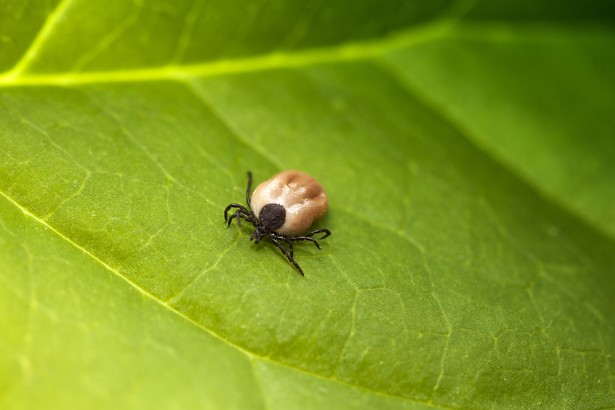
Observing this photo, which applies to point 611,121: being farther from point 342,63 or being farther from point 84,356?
point 84,356

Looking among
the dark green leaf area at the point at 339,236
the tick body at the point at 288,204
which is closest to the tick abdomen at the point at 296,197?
the tick body at the point at 288,204

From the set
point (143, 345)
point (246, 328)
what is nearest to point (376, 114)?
point (246, 328)

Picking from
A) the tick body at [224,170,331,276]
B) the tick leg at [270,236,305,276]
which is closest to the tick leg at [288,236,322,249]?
the tick body at [224,170,331,276]

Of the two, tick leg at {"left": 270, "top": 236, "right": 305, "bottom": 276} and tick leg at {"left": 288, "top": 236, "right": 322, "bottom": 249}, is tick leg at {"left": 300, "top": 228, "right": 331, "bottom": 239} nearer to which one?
tick leg at {"left": 288, "top": 236, "right": 322, "bottom": 249}

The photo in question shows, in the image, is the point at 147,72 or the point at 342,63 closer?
the point at 147,72

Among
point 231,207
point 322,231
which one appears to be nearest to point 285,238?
point 322,231

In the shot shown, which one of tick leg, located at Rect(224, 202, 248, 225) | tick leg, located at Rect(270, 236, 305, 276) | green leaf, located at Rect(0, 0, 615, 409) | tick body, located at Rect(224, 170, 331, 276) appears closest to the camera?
green leaf, located at Rect(0, 0, 615, 409)

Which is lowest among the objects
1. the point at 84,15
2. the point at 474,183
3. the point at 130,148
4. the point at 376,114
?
the point at 474,183
